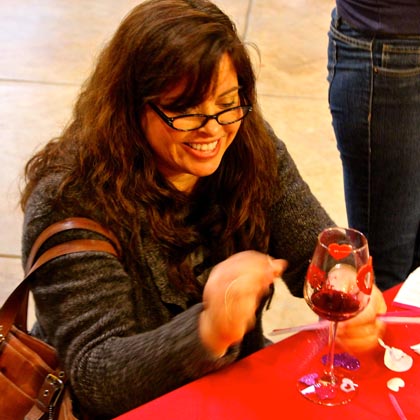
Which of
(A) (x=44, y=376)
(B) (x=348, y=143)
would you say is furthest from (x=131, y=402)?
(B) (x=348, y=143)

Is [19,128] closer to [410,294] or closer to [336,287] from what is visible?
[410,294]

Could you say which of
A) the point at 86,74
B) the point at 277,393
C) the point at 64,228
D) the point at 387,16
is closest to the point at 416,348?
the point at 277,393

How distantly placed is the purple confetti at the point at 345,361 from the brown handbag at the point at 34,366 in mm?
462

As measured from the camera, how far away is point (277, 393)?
1.22 metres

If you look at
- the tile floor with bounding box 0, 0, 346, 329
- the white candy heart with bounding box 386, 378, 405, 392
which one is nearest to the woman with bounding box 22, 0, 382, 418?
the white candy heart with bounding box 386, 378, 405, 392

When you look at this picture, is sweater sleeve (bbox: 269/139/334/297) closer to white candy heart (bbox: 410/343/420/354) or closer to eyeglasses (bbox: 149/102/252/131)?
eyeglasses (bbox: 149/102/252/131)

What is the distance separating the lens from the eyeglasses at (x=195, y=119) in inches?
53.4

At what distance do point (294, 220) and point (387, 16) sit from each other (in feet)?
1.72

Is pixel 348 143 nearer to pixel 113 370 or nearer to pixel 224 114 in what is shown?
pixel 224 114

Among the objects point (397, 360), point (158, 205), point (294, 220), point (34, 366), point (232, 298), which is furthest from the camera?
point (294, 220)

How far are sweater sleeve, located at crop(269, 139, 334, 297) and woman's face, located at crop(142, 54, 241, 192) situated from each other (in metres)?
0.22

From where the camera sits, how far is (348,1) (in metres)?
1.74

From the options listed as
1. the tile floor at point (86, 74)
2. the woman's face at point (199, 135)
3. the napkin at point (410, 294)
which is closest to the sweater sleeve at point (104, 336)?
the woman's face at point (199, 135)

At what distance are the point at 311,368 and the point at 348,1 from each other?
3.02 ft
